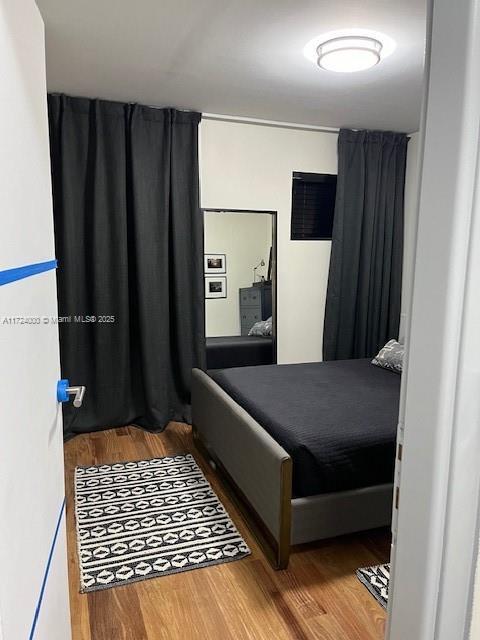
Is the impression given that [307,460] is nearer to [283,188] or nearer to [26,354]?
[26,354]

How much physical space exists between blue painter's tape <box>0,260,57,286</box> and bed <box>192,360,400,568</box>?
1.31 m

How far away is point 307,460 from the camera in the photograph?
2113mm

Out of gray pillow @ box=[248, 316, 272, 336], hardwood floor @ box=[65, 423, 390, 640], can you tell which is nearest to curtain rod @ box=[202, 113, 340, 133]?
gray pillow @ box=[248, 316, 272, 336]

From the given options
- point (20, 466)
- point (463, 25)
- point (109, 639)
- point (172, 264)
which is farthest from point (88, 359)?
point (463, 25)

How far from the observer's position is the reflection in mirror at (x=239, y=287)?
12.7 feet

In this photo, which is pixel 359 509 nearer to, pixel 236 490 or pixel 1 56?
pixel 236 490

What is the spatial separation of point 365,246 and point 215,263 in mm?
1401

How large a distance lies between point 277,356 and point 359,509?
208 centimetres

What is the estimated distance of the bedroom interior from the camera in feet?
2.67

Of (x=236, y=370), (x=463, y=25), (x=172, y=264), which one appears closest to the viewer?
(x=463, y=25)

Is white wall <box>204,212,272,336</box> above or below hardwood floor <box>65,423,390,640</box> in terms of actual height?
above

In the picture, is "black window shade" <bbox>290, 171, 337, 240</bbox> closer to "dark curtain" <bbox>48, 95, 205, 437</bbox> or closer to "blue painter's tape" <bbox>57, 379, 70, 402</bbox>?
"dark curtain" <bbox>48, 95, 205, 437</bbox>

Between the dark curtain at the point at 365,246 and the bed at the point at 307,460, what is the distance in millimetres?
1525

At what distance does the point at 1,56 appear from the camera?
32.7 inches
